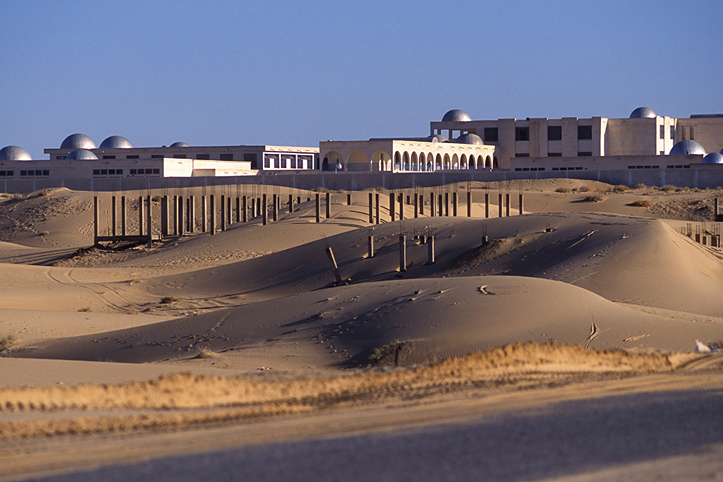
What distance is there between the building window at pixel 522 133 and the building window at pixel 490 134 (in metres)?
2.74

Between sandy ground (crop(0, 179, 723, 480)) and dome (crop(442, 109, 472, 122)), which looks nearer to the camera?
sandy ground (crop(0, 179, 723, 480))

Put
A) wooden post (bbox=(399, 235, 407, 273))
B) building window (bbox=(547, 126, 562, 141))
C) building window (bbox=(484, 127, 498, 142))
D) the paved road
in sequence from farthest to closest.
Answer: building window (bbox=(484, 127, 498, 142)), building window (bbox=(547, 126, 562, 141)), wooden post (bbox=(399, 235, 407, 273)), the paved road

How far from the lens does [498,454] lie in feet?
18.5

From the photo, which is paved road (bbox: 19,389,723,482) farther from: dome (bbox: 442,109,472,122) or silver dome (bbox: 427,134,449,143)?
dome (bbox: 442,109,472,122)

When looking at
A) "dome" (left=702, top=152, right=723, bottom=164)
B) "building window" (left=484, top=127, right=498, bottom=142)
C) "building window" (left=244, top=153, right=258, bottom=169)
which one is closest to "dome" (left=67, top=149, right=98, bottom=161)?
"building window" (left=244, top=153, right=258, bottom=169)

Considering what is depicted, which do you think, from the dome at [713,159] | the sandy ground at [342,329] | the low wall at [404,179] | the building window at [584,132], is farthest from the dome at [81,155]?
the dome at [713,159]

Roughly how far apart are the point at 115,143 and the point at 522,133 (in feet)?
140

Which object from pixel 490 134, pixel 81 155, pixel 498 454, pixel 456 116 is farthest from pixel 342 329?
pixel 456 116

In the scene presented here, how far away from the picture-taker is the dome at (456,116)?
87500mm

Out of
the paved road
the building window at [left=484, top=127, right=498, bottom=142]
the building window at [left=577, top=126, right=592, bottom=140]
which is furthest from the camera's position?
the building window at [left=484, top=127, right=498, bottom=142]

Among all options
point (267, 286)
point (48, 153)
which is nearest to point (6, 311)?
point (267, 286)

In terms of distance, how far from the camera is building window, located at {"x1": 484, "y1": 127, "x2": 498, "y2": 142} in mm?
82000

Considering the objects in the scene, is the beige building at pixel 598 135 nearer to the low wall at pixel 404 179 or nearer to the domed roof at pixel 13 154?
the low wall at pixel 404 179

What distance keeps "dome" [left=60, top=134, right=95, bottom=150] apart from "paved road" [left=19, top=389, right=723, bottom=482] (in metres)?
86.1
